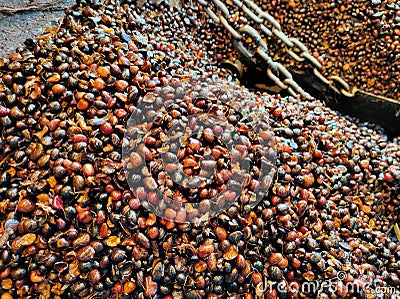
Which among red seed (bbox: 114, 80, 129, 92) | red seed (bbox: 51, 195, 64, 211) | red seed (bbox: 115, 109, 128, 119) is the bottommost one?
red seed (bbox: 51, 195, 64, 211)

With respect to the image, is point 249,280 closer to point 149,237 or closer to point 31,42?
point 149,237

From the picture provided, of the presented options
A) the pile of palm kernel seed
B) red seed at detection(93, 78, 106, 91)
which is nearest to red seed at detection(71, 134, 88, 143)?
the pile of palm kernel seed

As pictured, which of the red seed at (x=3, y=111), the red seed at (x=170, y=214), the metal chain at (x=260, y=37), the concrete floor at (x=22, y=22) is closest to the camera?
the red seed at (x=170, y=214)

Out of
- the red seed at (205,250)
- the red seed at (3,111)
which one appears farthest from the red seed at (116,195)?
the red seed at (3,111)

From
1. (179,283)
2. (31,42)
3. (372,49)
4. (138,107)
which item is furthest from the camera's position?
(372,49)

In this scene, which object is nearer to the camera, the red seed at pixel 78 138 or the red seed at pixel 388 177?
the red seed at pixel 78 138

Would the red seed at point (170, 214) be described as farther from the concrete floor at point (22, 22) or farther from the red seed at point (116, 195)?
the concrete floor at point (22, 22)

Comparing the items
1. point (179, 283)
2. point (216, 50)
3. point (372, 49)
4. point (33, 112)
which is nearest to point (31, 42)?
point (33, 112)

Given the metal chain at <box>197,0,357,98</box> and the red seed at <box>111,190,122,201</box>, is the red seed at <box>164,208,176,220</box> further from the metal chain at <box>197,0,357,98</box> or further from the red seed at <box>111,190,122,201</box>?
the metal chain at <box>197,0,357,98</box>

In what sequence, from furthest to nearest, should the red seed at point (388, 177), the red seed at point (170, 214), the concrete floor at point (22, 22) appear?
the red seed at point (388, 177)
the concrete floor at point (22, 22)
the red seed at point (170, 214)
